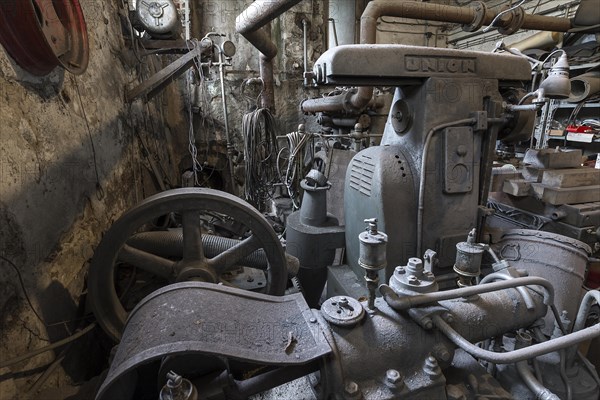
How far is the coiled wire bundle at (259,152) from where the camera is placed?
3.29m

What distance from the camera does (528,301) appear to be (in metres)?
1.02

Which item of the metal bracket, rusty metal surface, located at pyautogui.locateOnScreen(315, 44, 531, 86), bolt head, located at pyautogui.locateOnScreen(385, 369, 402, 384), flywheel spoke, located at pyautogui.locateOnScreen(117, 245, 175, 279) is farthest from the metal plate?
the metal bracket

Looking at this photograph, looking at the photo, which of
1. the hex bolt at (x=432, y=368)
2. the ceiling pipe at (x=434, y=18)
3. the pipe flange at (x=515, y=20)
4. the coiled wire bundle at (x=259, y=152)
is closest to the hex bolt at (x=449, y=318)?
the hex bolt at (x=432, y=368)

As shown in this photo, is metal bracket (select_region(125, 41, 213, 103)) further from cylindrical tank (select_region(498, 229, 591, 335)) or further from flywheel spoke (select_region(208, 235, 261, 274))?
cylindrical tank (select_region(498, 229, 591, 335))

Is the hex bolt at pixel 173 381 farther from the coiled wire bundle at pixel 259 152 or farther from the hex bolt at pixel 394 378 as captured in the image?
the coiled wire bundle at pixel 259 152

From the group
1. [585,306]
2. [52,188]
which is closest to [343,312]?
[585,306]

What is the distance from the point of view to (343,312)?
897mm

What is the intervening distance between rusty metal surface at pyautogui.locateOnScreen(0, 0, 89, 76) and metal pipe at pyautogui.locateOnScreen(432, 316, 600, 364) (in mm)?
1574

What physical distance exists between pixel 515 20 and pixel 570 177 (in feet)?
7.43

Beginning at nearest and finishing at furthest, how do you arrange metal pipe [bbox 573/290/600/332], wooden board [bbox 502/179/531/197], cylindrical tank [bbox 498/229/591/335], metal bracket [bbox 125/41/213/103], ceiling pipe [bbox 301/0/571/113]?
metal pipe [bbox 573/290/600/332]
cylindrical tank [bbox 498/229/591/335]
wooden board [bbox 502/179/531/197]
metal bracket [bbox 125/41/213/103]
ceiling pipe [bbox 301/0/571/113]

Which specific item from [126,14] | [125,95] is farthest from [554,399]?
[126,14]

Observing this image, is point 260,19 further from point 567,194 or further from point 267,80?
point 567,194

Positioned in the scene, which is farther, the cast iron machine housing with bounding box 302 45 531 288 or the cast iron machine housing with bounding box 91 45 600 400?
the cast iron machine housing with bounding box 302 45 531 288

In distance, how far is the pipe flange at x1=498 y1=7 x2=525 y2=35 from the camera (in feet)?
10.6
